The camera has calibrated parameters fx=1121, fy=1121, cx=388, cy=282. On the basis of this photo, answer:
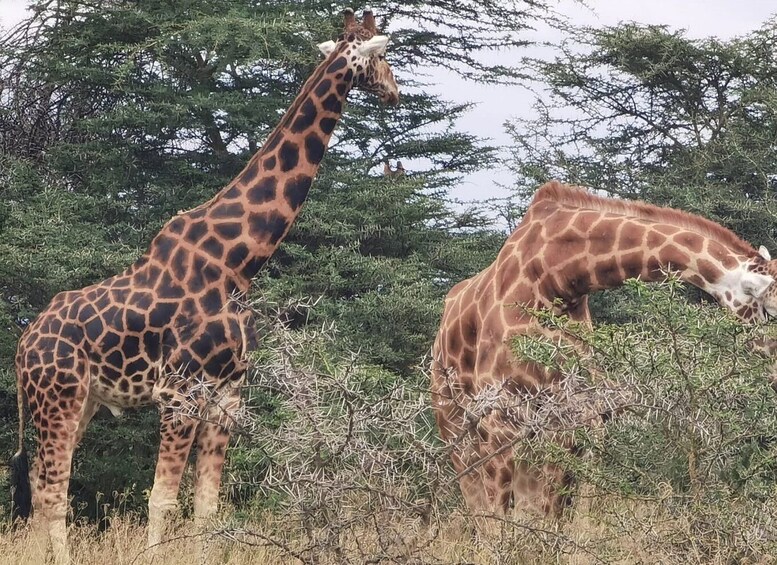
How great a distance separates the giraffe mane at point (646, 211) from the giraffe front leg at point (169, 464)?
2.36 m

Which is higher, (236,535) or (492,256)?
(236,535)

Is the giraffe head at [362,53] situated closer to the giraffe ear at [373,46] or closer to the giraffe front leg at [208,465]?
the giraffe ear at [373,46]

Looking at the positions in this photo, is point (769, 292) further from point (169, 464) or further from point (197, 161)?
point (197, 161)

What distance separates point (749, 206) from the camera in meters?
14.0

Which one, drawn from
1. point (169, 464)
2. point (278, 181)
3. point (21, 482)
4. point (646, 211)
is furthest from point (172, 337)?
point (646, 211)

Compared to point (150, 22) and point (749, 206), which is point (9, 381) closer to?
point (150, 22)

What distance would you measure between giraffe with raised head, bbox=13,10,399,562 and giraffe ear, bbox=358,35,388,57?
41 cm

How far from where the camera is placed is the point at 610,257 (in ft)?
19.0

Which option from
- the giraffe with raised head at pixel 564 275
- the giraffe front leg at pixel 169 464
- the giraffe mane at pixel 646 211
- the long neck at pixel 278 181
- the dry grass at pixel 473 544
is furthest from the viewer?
the long neck at pixel 278 181

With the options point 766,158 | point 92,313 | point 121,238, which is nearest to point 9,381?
point 121,238

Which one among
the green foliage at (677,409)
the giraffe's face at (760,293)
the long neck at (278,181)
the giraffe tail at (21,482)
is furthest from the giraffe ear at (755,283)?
the giraffe tail at (21,482)

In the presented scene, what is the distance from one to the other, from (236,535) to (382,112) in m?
8.95

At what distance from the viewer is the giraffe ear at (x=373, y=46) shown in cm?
661

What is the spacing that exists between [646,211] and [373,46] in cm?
188
